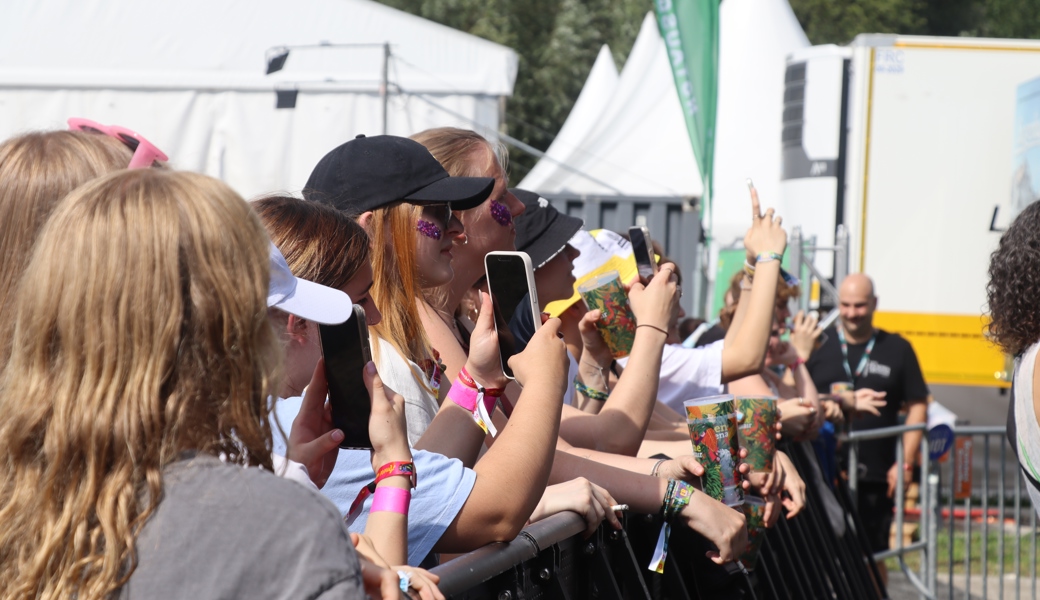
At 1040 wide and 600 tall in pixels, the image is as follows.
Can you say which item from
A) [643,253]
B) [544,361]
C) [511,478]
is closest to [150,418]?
[511,478]

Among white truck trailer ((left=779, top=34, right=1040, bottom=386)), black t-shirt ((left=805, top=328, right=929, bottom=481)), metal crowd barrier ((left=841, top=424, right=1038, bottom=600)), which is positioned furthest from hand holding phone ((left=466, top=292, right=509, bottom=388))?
white truck trailer ((left=779, top=34, right=1040, bottom=386))

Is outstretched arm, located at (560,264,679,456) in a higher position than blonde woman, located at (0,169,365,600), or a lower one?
lower

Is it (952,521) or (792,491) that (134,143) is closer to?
(792,491)

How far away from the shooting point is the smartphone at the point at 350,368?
5.32 feet

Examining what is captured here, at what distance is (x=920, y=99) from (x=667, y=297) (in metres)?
8.06

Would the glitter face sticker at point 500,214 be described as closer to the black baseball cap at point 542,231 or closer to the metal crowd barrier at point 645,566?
the black baseball cap at point 542,231

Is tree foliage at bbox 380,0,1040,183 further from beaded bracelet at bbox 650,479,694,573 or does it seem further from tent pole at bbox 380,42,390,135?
beaded bracelet at bbox 650,479,694,573

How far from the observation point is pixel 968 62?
997cm

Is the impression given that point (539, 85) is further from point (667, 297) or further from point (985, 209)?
point (667, 297)

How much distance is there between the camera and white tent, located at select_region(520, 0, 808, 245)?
12.7 metres

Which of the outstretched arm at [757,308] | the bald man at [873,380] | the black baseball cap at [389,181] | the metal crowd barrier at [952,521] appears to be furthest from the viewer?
the bald man at [873,380]

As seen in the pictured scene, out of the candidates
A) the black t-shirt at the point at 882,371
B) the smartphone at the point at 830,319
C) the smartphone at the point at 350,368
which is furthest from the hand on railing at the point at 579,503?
the smartphone at the point at 830,319

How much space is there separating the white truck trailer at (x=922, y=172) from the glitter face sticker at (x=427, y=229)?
802 centimetres

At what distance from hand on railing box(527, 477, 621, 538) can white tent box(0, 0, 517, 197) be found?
17.0 feet
